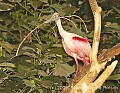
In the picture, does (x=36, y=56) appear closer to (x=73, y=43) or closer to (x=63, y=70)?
(x=63, y=70)

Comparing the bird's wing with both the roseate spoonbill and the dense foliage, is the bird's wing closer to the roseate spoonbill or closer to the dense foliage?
the roseate spoonbill

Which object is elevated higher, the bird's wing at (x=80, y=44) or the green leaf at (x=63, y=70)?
the bird's wing at (x=80, y=44)

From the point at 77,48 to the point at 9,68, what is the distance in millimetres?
325

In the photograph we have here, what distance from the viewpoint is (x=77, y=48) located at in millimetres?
1330

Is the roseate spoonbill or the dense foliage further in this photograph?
the dense foliage

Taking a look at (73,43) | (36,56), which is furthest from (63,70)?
(73,43)

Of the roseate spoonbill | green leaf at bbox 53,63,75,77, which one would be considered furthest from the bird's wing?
green leaf at bbox 53,63,75,77

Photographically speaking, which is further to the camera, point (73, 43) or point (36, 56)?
point (36, 56)

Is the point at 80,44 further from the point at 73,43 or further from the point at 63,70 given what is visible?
the point at 63,70

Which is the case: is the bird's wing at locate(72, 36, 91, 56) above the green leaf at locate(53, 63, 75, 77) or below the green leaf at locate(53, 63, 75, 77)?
above

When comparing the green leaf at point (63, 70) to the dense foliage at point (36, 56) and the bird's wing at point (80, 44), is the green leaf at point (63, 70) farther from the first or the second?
the bird's wing at point (80, 44)

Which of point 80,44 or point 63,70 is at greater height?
point 80,44

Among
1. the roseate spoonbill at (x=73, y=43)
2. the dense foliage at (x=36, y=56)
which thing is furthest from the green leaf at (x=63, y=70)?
the roseate spoonbill at (x=73, y=43)

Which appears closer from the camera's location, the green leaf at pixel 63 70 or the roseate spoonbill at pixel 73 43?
the roseate spoonbill at pixel 73 43
